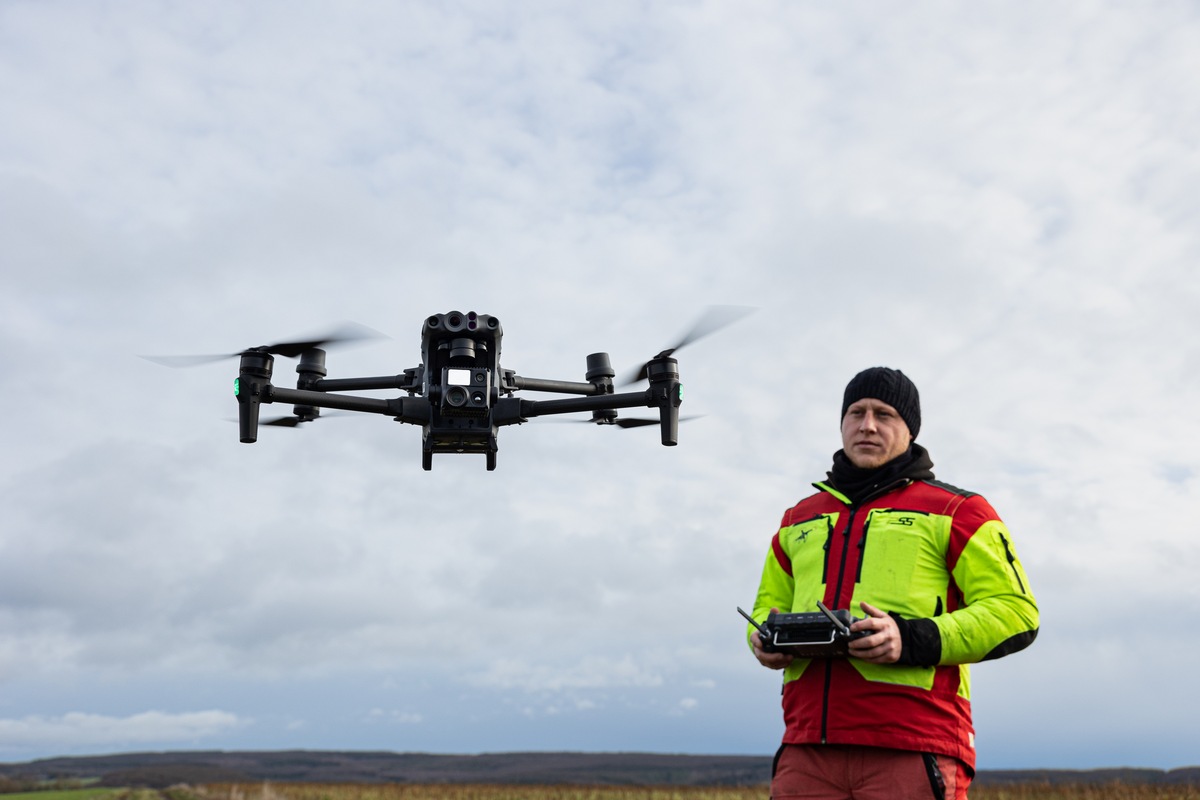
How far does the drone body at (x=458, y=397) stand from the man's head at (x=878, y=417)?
5.69 m

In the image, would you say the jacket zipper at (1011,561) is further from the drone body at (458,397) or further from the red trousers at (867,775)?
the drone body at (458,397)

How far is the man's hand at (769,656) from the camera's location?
13.3 ft

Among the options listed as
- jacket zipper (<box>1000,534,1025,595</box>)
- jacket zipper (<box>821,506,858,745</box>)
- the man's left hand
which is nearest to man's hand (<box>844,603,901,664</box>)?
the man's left hand

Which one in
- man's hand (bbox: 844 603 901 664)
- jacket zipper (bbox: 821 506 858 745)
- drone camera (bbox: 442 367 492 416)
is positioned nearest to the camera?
man's hand (bbox: 844 603 901 664)

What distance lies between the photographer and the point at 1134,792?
17016 millimetres

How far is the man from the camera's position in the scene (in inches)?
151

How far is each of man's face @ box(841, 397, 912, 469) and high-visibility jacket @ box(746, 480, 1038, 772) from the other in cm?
16

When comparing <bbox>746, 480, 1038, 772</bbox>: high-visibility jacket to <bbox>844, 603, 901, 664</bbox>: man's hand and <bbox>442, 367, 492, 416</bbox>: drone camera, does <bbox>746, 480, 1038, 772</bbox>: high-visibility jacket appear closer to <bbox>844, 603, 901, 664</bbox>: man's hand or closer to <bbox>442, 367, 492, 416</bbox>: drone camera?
<bbox>844, 603, 901, 664</bbox>: man's hand

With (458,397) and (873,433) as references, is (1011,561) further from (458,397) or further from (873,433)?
(458,397)

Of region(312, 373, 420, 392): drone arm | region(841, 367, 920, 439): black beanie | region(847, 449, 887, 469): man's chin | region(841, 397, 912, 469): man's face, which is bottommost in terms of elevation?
region(847, 449, 887, 469): man's chin

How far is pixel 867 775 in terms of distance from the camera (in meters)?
3.87

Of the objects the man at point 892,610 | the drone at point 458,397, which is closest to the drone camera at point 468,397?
the drone at point 458,397

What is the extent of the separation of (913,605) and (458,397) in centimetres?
668

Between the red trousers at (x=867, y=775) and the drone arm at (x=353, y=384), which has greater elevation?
the drone arm at (x=353, y=384)
